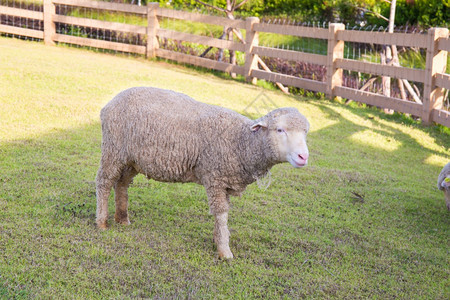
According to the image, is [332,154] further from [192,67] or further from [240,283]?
[192,67]

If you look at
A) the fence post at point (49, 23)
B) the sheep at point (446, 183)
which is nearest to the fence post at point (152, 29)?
the fence post at point (49, 23)

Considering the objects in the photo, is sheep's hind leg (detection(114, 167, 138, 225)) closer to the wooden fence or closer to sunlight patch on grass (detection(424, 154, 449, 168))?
sunlight patch on grass (detection(424, 154, 449, 168))

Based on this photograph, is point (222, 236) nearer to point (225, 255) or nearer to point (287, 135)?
point (225, 255)

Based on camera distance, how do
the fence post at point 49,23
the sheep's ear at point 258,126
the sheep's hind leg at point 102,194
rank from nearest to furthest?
the sheep's ear at point 258,126 → the sheep's hind leg at point 102,194 → the fence post at point 49,23

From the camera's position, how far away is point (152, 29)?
43.4 feet

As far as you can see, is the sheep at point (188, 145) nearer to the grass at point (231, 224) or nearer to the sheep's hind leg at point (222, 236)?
the sheep's hind leg at point (222, 236)

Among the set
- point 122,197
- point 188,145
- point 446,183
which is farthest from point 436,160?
point 122,197

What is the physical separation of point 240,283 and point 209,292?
29cm

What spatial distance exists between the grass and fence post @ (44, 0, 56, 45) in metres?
5.40

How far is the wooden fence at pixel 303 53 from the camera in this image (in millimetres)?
8938

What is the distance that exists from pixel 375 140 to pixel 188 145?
202 inches

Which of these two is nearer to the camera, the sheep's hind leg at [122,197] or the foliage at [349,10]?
the sheep's hind leg at [122,197]

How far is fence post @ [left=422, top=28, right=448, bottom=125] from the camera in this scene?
8.81m

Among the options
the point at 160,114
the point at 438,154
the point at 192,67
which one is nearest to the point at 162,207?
Answer: the point at 160,114
